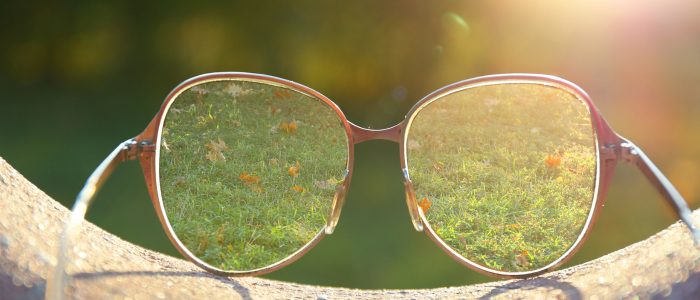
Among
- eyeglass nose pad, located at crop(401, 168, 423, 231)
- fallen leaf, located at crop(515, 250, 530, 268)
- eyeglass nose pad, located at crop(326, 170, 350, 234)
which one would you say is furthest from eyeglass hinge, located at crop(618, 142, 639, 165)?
eyeglass nose pad, located at crop(326, 170, 350, 234)

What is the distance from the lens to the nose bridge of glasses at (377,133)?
0.67 meters

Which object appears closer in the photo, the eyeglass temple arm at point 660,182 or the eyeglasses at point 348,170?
the eyeglass temple arm at point 660,182

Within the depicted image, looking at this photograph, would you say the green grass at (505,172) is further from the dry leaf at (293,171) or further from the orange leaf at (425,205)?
the dry leaf at (293,171)

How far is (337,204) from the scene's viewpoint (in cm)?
67

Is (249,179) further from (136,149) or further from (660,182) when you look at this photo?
(660,182)

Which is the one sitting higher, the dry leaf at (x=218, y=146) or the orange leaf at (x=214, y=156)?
the dry leaf at (x=218, y=146)

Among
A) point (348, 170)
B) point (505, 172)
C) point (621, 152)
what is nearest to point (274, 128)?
point (348, 170)

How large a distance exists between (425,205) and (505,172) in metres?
0.14

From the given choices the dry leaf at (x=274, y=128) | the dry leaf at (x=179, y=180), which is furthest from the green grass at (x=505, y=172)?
the dry leaf at (x=179, y=180)

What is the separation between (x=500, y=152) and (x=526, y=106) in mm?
88

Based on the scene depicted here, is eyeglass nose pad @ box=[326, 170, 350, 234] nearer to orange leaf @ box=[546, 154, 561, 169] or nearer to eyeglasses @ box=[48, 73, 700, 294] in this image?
eyeglasses @ box=[48, 73, 700, 294]

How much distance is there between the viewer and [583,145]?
0.62 m

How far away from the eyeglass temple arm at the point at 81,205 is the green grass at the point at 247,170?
0.20ft

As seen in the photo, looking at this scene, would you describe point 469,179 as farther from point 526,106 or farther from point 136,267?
point 136,267
